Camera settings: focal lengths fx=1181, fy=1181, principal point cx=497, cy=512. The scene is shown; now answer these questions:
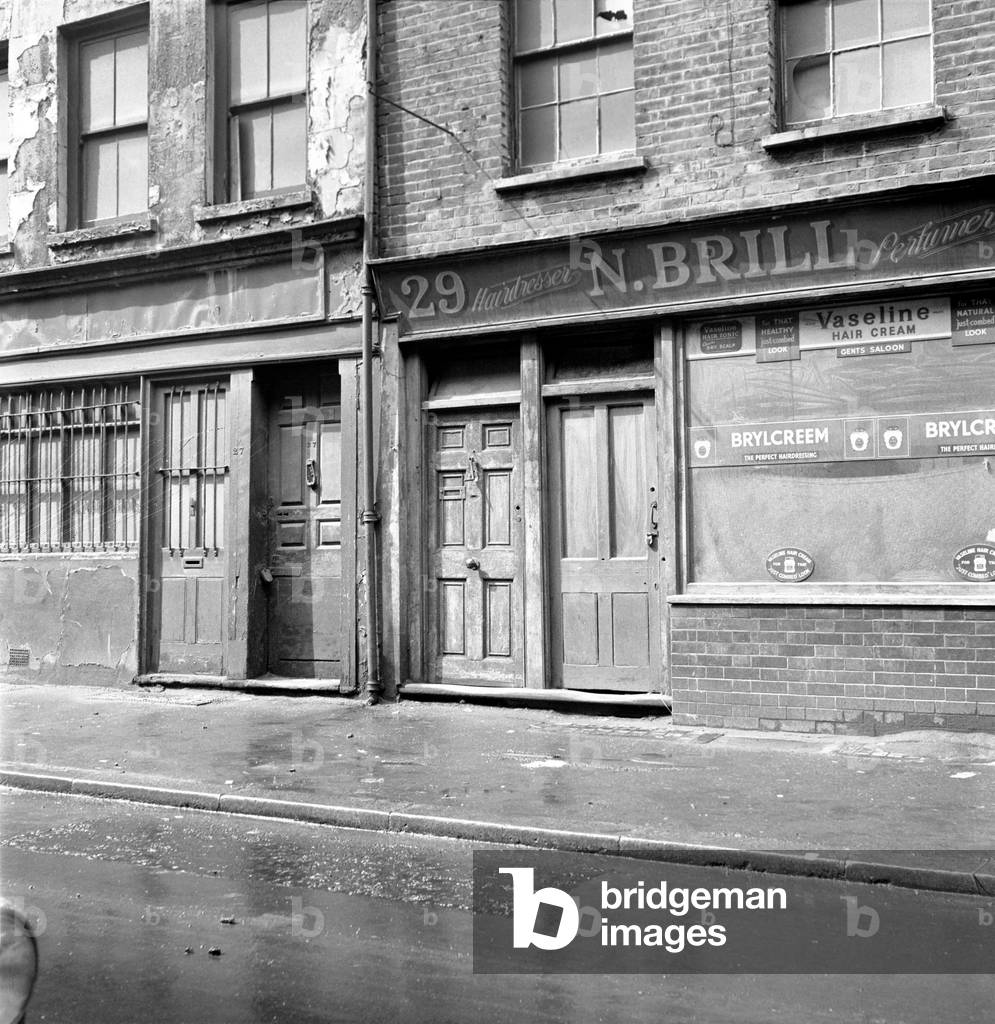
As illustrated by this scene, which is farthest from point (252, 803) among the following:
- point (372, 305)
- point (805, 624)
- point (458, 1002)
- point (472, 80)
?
point (472, 80)

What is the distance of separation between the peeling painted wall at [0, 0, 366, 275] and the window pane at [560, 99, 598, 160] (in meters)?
1.89

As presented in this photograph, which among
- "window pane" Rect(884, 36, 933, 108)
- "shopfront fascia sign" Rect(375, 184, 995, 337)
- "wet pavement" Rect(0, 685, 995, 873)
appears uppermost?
"window pane" Rect(884, 36, 933, 108)

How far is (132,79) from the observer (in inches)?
474

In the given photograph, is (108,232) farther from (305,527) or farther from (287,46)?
(305,527)

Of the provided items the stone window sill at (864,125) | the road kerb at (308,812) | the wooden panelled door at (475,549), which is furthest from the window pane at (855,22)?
the road kerb at (308,812)

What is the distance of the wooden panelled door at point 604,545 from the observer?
9508 mm

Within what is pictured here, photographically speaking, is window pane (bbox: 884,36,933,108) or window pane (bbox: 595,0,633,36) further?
window pane (bbox: 595,0,633,36)

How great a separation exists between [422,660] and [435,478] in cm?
160

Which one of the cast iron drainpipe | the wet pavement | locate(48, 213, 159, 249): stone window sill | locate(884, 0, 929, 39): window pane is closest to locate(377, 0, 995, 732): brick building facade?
locate(884, 0, 929, 39): window pane

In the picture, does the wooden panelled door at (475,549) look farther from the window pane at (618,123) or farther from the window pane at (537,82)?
the window pane at (537,82)

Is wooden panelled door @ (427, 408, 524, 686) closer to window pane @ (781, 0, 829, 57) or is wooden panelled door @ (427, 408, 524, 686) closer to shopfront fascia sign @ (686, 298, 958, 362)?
shopfront fascia sign @ (686, 298, 958, 362)

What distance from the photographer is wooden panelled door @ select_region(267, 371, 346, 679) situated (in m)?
10.9

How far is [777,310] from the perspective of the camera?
352 inches

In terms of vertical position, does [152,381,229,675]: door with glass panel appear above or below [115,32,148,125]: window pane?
below
